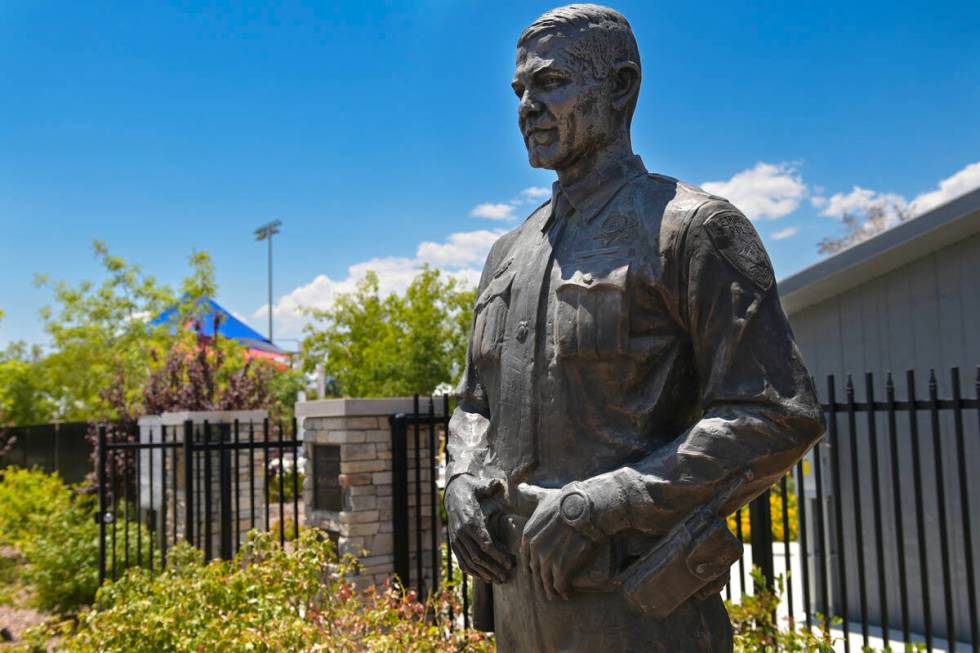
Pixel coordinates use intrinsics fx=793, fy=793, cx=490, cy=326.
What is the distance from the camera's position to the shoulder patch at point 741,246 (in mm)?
1895

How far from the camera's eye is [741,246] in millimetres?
1916

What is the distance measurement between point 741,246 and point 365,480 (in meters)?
5.22

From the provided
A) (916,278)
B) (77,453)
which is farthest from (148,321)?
(916,278)

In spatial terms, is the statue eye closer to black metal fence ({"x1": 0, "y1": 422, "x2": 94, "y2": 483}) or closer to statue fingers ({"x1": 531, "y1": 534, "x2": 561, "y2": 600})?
statue fingers ({"x1": 531, "y1": 534, "x2": 561, "y2": 600})

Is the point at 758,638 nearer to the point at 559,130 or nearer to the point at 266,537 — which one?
the point at 266,537

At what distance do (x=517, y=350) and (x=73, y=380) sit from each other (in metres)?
28.9

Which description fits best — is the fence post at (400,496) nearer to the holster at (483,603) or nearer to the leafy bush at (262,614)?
the leafy bush at (262,614)

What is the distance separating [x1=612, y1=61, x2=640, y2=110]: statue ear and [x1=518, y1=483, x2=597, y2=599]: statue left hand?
3.49 feet

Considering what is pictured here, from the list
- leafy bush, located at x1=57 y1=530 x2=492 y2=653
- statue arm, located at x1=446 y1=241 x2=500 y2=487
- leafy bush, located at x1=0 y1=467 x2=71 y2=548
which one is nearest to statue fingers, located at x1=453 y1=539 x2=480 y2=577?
statue arm, located at x1=446 y1=241 x2=500 y2=487

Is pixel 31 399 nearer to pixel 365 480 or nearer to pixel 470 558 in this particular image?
pixel 365 480

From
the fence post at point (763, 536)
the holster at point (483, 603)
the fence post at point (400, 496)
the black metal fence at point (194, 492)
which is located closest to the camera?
the holster at point (483, 603)

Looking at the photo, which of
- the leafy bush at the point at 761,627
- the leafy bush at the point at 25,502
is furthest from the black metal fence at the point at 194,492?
the leafy bush at the point at 761,627

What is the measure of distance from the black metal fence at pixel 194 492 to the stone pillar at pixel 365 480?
0.36 metres

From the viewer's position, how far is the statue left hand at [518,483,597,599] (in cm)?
187
